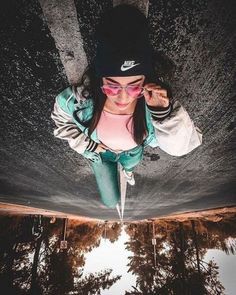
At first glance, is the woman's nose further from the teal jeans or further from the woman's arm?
the teal jeans

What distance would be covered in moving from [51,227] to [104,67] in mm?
16135

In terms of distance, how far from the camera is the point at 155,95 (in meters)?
1.90

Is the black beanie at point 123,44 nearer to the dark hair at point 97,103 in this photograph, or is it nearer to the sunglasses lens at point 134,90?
the sunglasses lens at point 134,90

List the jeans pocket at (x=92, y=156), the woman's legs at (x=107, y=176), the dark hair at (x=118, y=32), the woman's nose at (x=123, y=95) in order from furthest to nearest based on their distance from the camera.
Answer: the woman's legs at (x=107, y=176) → the jeans pocket at (x=92, y=156) → the woman's nose at (x=123, y=95) → the dark hair at (x=118, y=32)

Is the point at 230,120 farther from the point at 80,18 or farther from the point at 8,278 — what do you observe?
the point at 8,278

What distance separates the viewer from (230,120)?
282cm

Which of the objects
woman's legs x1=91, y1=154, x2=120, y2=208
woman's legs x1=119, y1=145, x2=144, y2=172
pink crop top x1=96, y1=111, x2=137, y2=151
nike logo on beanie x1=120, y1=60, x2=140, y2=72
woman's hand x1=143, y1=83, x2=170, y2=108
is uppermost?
nike logo on beanie x1=120, y1=60, x2=140, y2=72

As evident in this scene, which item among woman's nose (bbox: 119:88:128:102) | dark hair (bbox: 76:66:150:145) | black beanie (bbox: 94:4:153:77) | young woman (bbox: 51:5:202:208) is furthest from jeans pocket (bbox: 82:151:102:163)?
black beanie (bbox: 94:4:153:77)

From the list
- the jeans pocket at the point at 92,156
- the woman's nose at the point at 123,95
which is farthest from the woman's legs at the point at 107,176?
the woman's nose at the point at 123,95

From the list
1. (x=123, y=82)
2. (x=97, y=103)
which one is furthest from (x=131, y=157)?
(x=123, y=82)

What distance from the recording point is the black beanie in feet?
5.13

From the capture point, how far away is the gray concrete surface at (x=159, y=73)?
1784 mm

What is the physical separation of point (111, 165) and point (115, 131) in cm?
128

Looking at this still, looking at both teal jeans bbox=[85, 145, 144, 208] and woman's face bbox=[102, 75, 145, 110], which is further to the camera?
teal jeans bbox=[85, 145, 144, 208]
